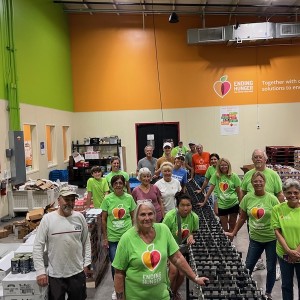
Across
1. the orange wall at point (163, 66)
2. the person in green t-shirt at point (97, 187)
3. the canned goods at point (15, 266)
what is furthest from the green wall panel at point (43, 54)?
the canned goods at point (15, 266)

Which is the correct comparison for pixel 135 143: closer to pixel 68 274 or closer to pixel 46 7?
pixel 46 7

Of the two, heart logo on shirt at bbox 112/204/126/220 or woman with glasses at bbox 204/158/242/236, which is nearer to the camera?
heart logo on shirt at bbox 112/204/126/220

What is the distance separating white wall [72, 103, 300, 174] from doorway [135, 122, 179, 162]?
0.20 m

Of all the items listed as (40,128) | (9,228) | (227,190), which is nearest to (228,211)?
(227,190)

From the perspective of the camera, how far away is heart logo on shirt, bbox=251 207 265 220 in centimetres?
385

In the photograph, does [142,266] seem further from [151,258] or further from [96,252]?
[96,252]

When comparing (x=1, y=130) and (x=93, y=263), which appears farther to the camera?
(x=1, y=130)

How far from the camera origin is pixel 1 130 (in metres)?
8.78

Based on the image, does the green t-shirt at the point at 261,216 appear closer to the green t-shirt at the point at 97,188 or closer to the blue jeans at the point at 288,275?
the blue jeans at the point at 288,275

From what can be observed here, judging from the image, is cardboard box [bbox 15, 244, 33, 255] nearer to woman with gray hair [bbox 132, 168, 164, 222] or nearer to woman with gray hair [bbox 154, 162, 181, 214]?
woman with gray hair [bbox 132, 168, 164, 222]

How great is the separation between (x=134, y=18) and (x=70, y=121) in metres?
5.21

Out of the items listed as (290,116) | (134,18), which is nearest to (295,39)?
(290,116)

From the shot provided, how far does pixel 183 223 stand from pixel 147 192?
1015 millimetres

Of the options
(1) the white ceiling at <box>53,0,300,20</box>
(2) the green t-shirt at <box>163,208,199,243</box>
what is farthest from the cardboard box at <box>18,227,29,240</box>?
(1) the white ceiling at <box>53,0,300,20</box>
